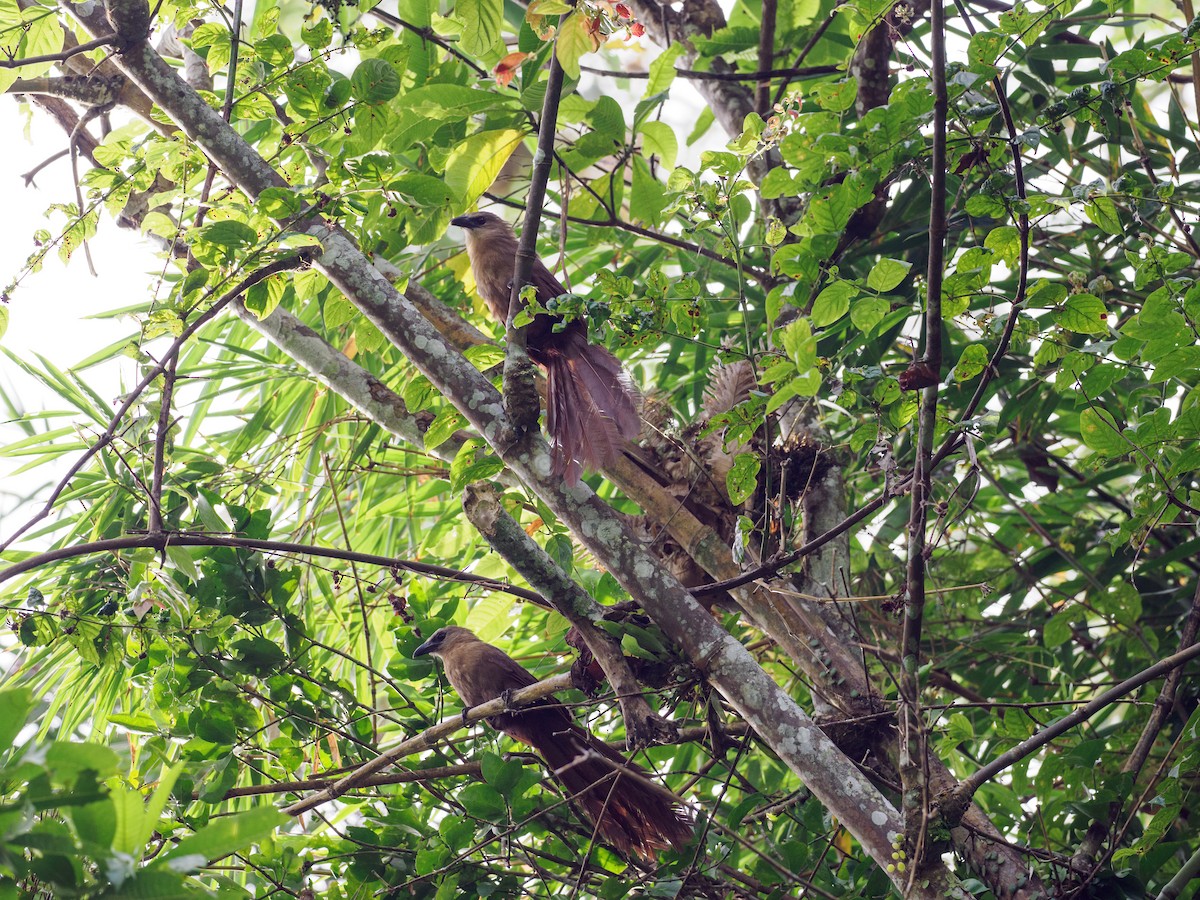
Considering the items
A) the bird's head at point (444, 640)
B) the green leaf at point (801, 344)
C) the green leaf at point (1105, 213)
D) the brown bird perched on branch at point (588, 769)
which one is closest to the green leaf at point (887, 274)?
the green leaf at point (801, 344)

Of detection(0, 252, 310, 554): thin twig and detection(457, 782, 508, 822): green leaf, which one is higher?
detection(0, 252, 310, 554): thin twig

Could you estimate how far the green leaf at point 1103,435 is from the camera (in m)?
1.59

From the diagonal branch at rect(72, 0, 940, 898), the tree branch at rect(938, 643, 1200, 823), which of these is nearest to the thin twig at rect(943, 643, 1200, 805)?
the tree branch at rect(938, 643, 1200, 823)

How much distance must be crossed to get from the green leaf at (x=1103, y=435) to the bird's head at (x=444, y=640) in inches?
55.0

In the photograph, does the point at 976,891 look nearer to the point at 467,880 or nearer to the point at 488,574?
the point at 467,880

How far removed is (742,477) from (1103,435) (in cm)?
60

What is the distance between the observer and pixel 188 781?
1.87 metres

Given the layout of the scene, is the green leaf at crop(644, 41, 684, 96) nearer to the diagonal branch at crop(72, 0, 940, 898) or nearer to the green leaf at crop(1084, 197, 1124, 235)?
the diagonal branch at crop(72, 0, 940, 898)

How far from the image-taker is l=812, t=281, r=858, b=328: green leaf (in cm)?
143

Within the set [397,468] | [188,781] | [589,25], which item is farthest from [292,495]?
[589,25]

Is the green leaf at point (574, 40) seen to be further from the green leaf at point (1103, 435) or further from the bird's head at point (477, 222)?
the bird's head at point (477, 222)

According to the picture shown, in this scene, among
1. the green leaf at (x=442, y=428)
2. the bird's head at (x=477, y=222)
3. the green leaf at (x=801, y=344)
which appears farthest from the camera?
the bird's head at (x=477, y=222)

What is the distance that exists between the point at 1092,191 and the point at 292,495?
2421mm

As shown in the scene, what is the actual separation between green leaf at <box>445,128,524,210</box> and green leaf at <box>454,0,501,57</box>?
25 cm
